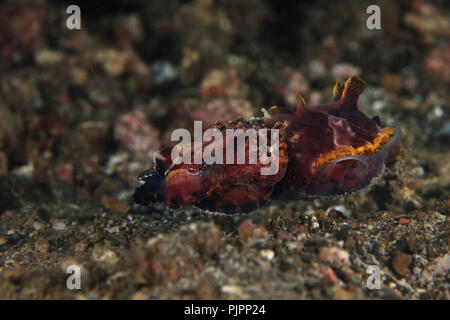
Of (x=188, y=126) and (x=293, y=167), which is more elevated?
(x=188, y=126)

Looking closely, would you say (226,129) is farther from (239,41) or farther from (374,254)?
(239,41)

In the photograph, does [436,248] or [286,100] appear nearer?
[436,248]

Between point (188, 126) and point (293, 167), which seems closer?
point (293, 167)

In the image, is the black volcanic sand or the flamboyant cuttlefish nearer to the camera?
the black volcanic sand

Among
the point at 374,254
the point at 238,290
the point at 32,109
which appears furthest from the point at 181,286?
the point at 32,109

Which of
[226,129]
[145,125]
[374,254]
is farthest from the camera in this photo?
[145,125]
